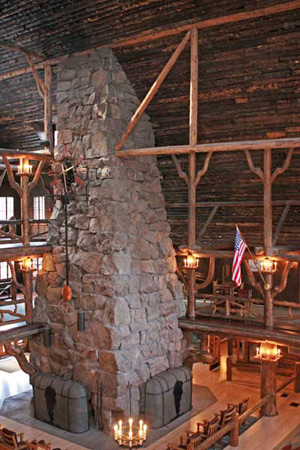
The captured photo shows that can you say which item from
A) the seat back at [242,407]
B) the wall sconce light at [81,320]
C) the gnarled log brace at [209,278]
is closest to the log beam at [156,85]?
the gnarled log brace at [209,278]

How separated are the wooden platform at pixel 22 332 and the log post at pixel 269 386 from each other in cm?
514

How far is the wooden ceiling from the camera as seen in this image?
9.34 metres

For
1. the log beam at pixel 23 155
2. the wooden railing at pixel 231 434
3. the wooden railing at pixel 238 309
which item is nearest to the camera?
the wooden railing at pixel 231 434

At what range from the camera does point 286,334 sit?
34.1ft

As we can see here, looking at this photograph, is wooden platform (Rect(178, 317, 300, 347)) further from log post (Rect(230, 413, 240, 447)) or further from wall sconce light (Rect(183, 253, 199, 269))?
log post (Rect(230, 413, 240, 447))

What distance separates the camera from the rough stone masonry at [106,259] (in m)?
10.7

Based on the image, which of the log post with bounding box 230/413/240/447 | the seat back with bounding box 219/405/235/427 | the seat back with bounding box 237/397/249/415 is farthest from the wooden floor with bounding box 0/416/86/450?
the seat back with bounding box 237/397/249/415

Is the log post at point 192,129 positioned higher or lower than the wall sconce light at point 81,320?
higher

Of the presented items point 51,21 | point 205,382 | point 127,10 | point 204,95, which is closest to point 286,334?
point 205,382

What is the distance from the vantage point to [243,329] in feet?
35.7

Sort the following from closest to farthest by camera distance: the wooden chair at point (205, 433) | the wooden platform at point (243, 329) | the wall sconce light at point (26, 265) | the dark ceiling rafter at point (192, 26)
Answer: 1. the dark ceiling rafter at point (192, 26)
2. the wooden chair at point (205, 433)
3. the wooden platform at point (243, 329)
4. the wall sconce light at point (26, 265)

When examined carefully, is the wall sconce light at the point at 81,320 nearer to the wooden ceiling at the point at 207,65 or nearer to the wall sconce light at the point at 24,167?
the wall sconce light at the point at 24,167

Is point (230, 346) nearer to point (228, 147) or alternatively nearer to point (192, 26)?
point (228, 147)

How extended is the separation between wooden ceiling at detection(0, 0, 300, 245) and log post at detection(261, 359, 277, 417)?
3767mm
